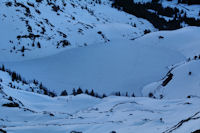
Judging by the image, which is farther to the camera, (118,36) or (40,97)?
(118,36)

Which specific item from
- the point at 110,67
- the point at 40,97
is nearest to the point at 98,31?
the point at 110,67

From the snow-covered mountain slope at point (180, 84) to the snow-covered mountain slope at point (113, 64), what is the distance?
1.40 meters

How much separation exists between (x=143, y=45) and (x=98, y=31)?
7.97 meters

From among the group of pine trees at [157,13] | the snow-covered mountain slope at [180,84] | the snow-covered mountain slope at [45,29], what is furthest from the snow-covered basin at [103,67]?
the group of pine trees at [157,13]

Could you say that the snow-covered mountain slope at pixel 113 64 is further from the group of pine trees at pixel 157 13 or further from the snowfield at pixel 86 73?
the group of pine trees at pixel 157 13

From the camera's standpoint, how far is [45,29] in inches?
1037

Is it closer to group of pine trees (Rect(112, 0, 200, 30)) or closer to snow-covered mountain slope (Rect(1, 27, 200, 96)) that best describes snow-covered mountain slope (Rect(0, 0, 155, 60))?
snow-covered mountain slope (Rect(1, 27, 200, 96))

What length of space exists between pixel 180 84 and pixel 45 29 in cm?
1882

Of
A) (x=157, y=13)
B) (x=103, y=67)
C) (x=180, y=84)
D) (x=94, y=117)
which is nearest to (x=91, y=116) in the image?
(x=94, y=117)

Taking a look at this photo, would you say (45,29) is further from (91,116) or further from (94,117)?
(94,117)

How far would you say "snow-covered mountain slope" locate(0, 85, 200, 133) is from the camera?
439cm

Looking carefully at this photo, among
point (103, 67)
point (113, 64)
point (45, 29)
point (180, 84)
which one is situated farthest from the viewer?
point (45, 29)

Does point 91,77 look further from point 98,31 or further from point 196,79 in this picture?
point 98,31

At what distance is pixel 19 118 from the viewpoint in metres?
6.21
